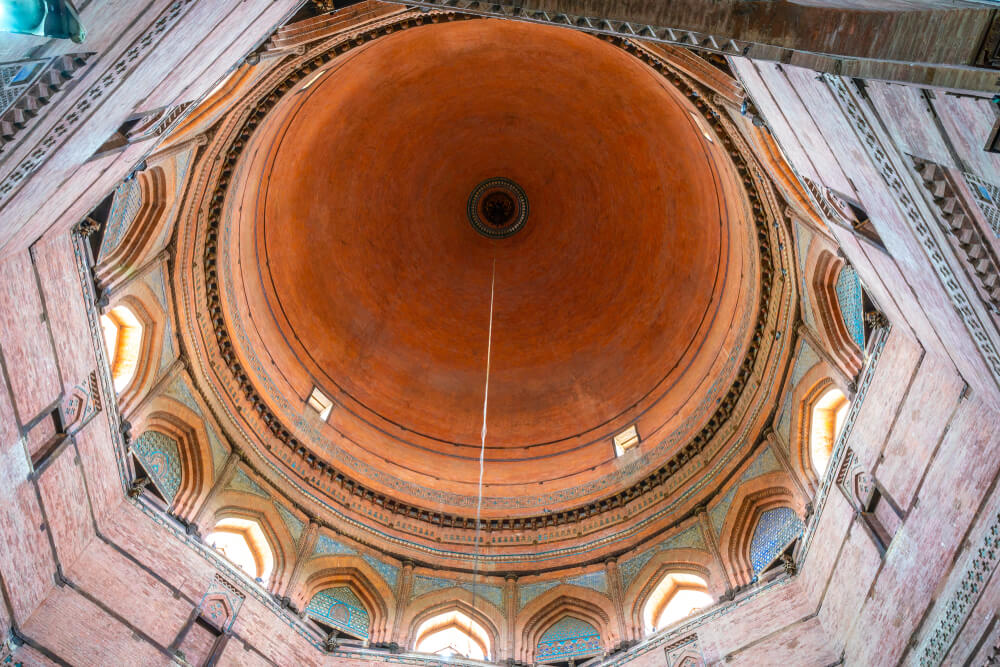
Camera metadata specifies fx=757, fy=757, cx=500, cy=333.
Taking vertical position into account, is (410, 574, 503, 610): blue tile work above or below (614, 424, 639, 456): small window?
below

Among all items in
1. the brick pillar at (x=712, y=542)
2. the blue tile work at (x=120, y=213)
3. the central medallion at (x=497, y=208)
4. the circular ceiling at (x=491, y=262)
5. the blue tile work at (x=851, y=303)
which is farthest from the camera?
the central medallion at (x=497, y=208)

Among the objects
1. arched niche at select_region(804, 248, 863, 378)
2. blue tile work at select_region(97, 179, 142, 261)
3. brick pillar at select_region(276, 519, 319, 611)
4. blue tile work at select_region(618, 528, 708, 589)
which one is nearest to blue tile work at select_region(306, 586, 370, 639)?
brick pillar at select_region(276, 519, 319, 611)

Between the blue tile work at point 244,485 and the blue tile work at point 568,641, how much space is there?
489 cm

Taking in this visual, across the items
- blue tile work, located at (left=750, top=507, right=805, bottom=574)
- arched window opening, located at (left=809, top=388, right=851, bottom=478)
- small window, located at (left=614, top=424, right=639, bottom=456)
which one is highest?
small window, located at (left=614, top=424, right=639, bottom=456)

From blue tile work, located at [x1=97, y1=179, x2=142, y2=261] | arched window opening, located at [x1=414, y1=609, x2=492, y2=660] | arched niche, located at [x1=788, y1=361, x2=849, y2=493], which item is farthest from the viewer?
arched window opening, located at [x1=414, y1=609, x2=492, y2=660]

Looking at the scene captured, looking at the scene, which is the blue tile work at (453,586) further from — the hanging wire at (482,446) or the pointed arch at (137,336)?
the pointed arch at (137,336)

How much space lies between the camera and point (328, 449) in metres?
13.6

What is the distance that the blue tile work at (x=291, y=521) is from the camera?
11.9 metres

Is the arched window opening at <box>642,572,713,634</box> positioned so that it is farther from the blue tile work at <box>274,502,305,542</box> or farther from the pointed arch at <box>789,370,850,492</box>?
the blue tile work at <box>274,502,305,542</box>

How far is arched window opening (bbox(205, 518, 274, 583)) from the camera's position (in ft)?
36.3

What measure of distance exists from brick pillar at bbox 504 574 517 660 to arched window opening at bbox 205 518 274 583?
3.66 m

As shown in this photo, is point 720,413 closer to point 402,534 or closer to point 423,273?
point 402,534

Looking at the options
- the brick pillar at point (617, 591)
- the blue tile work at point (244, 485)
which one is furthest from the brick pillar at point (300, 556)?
the brick pillar at point (617, 591)

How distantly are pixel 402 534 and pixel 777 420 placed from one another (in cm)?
648
